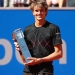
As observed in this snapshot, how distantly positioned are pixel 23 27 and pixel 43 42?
65.8 inches

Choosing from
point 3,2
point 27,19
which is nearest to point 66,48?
point 27,19

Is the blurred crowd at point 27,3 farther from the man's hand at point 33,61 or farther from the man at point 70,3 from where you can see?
the man's hand at point 33,61

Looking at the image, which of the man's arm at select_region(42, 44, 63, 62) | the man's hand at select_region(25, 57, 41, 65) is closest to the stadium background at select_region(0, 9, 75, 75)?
the man's arm at select_region(42, 44, 63, 62)

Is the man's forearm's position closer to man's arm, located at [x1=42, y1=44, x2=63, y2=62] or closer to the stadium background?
man's arm, located at [x1=42, y1=44, x2=63, y2=62]

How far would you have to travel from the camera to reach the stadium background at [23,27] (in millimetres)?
4777

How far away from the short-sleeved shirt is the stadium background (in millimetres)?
1572

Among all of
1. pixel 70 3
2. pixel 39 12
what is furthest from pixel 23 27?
pixel 39 12

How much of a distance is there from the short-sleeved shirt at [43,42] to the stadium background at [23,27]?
5.16 ft

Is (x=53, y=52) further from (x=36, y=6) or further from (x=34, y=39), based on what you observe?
(x=36, y=6)

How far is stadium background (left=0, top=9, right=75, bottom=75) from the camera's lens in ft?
15.7

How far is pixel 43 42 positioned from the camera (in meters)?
3.19

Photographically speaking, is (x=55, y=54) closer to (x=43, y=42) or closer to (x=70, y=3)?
(x=43, y=42)

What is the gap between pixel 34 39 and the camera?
127 inches

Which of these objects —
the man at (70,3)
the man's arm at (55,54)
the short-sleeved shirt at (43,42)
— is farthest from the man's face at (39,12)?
the man at (70,3)
